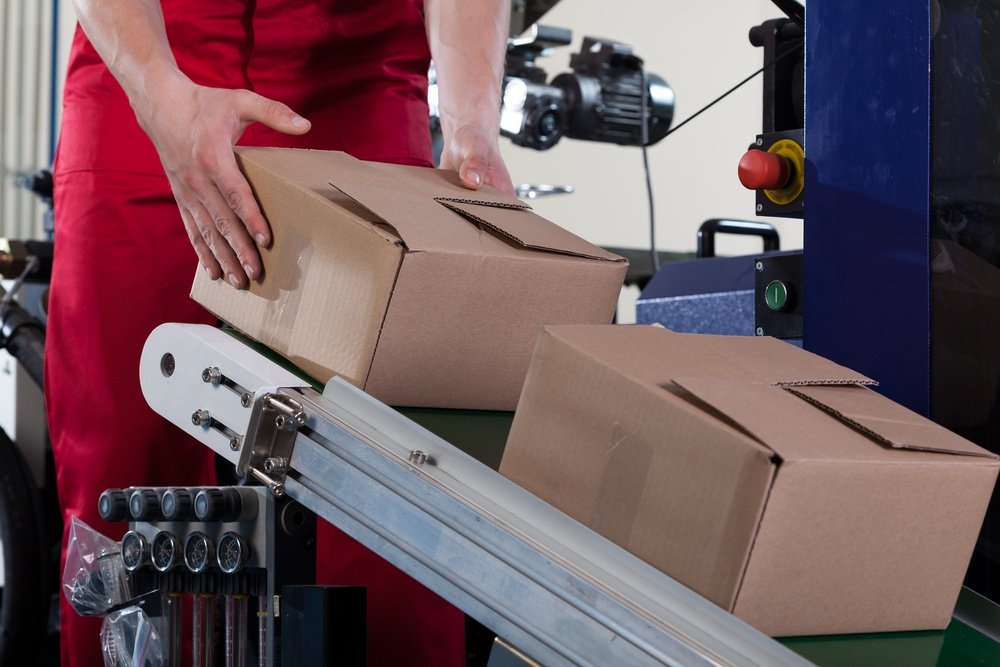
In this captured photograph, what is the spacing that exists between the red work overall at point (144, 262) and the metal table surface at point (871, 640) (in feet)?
1.16

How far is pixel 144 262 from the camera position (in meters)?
1.29

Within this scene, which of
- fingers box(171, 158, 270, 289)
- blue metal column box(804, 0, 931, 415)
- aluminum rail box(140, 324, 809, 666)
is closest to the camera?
aluminum rail box(140, 324, 809, 666)

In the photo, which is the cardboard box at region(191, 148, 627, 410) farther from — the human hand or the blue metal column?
the blue metal column

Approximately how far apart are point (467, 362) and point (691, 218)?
4020mm

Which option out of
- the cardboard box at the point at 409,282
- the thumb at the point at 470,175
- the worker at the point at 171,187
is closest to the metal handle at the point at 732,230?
the worker at the point at 171,187

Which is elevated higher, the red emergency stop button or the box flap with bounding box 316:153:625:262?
the red emergency stop button

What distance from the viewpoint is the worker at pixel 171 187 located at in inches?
49.5

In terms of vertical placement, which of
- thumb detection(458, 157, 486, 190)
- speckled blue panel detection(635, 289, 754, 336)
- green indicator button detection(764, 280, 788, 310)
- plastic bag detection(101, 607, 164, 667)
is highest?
thumb detection(458, 157, 486, 190)

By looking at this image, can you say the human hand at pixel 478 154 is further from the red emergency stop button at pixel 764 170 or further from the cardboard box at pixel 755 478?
the cardboard box at pixel 755 478

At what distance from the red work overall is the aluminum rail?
0.31 m

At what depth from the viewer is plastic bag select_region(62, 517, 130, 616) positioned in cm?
106

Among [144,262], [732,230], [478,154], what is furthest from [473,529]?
[732,230]

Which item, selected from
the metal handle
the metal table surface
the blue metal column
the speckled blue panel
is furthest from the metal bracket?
the metal handle

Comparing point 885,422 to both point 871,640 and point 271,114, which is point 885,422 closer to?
point 871,640
